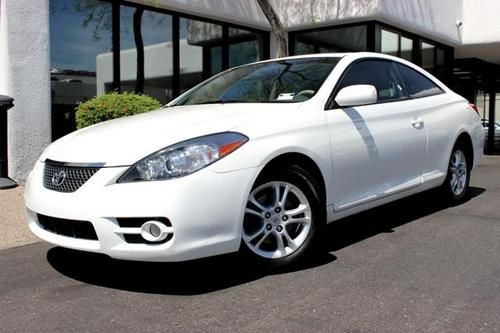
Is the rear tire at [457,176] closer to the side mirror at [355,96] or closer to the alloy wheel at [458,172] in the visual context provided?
the alloy wheel at [458,172]

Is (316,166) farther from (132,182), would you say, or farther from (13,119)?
(13,119)

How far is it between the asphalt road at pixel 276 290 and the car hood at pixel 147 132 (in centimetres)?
84

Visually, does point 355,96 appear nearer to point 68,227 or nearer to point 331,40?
point 68,227

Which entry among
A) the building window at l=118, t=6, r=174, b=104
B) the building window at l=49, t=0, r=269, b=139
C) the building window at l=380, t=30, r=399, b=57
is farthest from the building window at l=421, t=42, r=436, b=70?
the building window at l=118, t=6, r=174, b=104

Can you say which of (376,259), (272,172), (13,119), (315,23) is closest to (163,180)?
(272,172)

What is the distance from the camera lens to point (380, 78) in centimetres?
526

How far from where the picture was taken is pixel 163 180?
346cm

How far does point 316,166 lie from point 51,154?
187cm

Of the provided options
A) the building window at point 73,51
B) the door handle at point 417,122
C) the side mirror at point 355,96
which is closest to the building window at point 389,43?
the building window at point 73,51

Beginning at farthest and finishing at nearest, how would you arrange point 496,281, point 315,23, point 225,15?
point 315,23
point 225,15
point 496,281

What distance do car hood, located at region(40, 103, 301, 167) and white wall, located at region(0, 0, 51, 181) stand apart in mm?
4129

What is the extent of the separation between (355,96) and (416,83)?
157 cm

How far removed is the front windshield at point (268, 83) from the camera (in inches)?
181

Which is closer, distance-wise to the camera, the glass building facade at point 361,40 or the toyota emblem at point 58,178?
the toyota emblem at point 58,178
